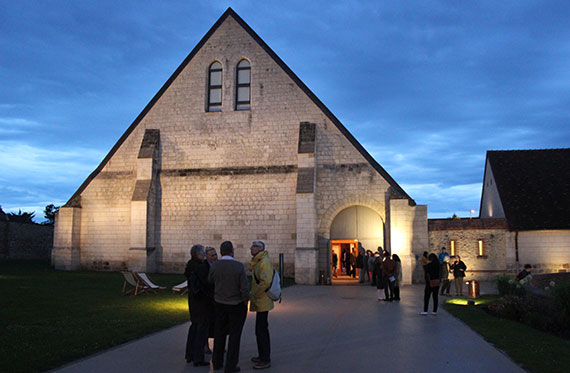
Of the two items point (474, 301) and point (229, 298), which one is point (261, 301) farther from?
point (474, 301)

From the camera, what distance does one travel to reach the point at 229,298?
630 cm

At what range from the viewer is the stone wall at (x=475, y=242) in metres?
22.1

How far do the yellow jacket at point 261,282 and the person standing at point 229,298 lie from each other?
340mm

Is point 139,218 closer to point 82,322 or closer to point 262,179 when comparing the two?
point 262,179

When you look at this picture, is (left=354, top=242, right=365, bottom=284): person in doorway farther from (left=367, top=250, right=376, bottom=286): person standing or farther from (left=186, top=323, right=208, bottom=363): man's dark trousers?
(left=186, top=323, right=208, bottom=363): man's dark trousers

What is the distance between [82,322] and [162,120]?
1643 cm

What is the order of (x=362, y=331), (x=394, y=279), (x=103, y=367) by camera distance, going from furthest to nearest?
(x=394, y=279)
(x=362, y=331)
(x=103, y=367)

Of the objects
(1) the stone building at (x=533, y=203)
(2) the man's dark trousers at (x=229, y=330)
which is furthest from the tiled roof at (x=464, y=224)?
(2) the man's dark trousers at (x=229, y=330)

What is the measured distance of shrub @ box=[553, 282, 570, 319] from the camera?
415 inches

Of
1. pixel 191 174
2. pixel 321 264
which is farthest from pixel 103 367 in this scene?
pixel 191 174

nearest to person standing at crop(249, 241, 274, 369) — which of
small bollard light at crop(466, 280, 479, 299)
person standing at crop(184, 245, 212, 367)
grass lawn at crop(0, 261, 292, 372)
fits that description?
person standing at crop(184, 245, 212, 367)

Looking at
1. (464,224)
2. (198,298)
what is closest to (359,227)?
(464,224)

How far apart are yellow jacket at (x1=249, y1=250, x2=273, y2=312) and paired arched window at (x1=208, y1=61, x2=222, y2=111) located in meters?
18.6

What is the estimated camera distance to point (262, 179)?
23.1 m
